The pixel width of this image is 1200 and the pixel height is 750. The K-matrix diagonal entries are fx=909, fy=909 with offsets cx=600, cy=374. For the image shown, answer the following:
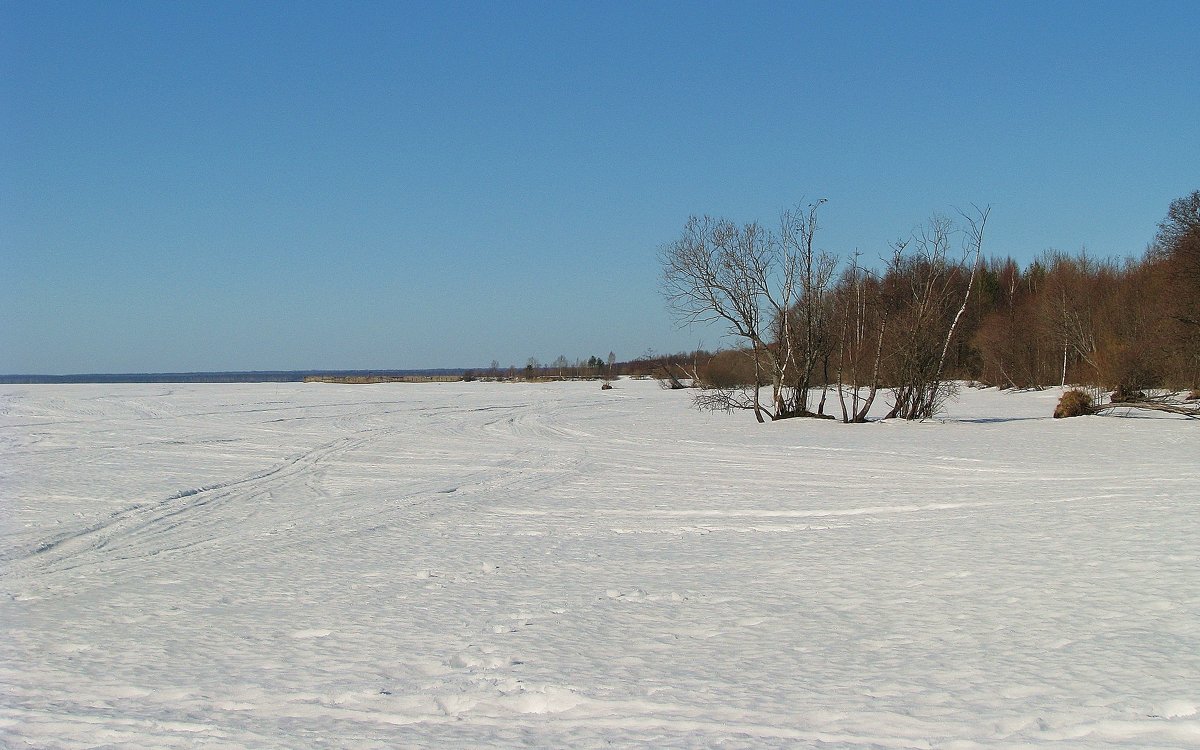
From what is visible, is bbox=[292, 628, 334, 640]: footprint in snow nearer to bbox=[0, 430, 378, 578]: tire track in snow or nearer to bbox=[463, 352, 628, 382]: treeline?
bbox=[0, 430, 378, 578]: tire track in snow

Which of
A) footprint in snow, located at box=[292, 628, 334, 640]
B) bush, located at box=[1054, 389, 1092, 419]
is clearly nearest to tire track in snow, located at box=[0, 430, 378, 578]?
footprint in snow, located at box=[292, 628, 334, 640]

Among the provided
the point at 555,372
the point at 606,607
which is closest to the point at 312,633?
the point at 606,607

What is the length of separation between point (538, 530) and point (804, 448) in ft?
34.5

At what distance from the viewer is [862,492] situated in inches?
501

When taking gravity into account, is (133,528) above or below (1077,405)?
below

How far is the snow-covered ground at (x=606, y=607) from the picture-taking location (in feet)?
15.1

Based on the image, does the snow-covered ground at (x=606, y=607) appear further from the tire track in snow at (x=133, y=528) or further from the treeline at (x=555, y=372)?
the treeline at (x=555, y=372)

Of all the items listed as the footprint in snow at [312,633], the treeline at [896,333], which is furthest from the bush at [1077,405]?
the footprint in snow at [312,633]

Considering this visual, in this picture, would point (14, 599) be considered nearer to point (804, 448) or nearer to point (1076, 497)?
point (1076, 497)

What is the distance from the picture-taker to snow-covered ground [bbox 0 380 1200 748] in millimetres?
4605

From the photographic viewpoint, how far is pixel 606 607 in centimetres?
686

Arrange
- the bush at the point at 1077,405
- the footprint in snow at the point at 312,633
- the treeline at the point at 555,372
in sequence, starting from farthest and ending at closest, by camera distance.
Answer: the treeline at the point at 555,372
the bush at the point at 1077,405
the footprint in snow at the point at 312,633

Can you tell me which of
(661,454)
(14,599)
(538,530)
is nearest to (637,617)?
(538,530)

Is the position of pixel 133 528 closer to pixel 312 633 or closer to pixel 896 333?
pixel 312 633
